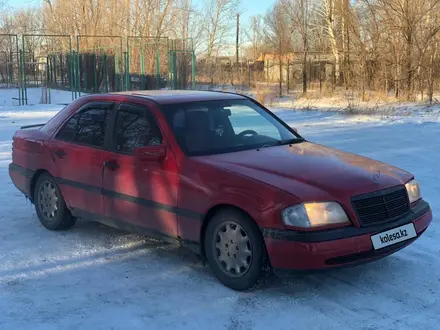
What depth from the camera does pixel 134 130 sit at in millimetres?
4852

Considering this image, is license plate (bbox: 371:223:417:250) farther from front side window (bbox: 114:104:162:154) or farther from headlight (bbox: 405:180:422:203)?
front side window (bbox: 114:104:162:154)

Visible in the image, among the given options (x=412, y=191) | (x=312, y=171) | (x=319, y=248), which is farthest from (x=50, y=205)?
(x=412, y=191)

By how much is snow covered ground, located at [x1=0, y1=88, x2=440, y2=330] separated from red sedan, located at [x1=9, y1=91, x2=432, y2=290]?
0.28 meters

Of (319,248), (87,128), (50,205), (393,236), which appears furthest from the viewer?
(50,205)

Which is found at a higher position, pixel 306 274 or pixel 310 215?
pixel 310 215

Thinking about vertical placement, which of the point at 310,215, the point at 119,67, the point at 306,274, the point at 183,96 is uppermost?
the point at 119,67

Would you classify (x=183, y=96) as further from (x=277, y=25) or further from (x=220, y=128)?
(x=277, y=25)

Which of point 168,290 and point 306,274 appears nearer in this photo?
point 306,274

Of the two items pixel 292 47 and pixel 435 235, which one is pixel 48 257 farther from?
pixel 292 47

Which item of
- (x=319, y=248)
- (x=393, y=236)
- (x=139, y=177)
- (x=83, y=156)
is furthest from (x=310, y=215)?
(x=83, y=156)

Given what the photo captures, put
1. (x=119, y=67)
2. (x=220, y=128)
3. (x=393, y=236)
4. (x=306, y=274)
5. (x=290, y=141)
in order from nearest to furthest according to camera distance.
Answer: (x=306, y=274)
(x=393, y=236)
(x=220, y=128)
(x=290, y=141)
(x=119, y=67)

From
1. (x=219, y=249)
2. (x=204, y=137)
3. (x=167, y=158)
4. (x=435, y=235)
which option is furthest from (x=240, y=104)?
(x=435, y=235)

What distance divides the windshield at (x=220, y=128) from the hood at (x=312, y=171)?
0.19 meters

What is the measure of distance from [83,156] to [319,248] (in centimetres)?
270
